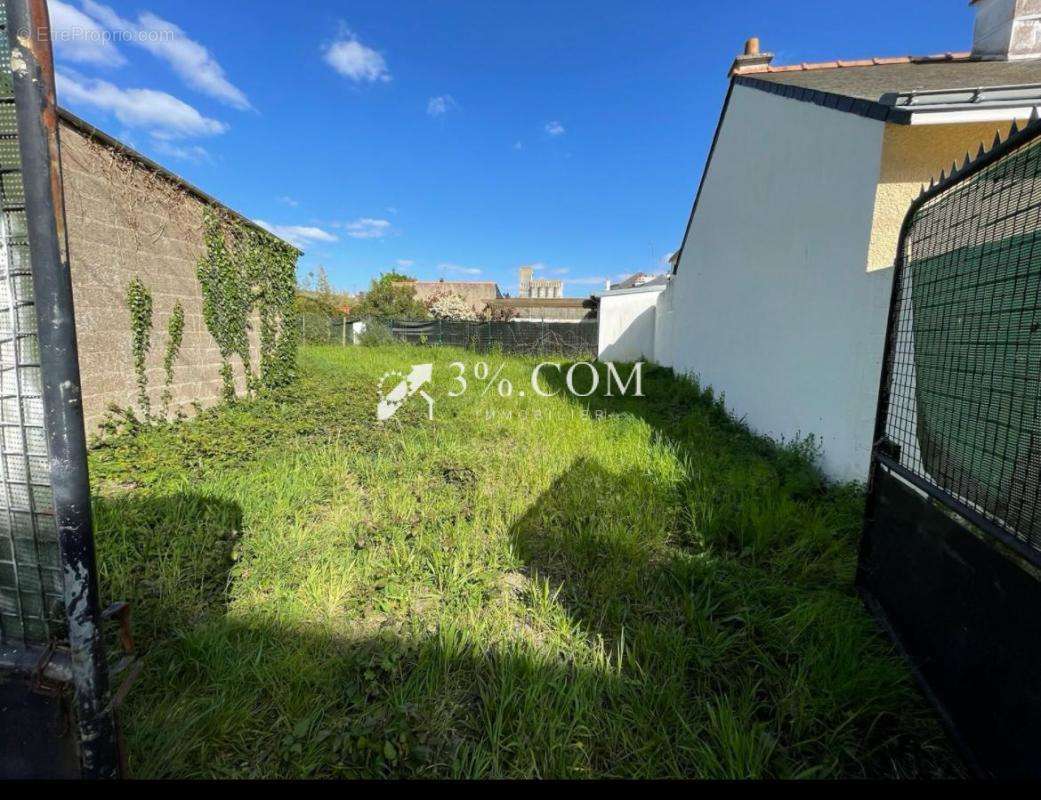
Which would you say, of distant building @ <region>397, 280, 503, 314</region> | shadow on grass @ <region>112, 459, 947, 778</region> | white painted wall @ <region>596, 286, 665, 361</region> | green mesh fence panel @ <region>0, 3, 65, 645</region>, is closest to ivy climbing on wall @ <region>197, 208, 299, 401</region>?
shadow on grass @ <region>112, 459, 947, 778</region>

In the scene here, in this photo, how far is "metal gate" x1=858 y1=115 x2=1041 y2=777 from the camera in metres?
1.24

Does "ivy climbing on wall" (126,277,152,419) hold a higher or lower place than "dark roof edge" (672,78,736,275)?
lower

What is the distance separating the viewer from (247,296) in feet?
19.9

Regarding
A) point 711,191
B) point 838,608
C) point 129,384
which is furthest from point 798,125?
point 129,384

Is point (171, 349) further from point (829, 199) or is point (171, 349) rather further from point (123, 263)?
point (829, 199)

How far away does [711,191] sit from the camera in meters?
7.06

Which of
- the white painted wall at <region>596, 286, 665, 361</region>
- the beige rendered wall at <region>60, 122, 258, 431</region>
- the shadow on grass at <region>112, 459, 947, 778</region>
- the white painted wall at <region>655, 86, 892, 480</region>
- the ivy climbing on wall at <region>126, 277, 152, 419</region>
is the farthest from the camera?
the white painted wall at <region>596, 286, 665, 361</region>

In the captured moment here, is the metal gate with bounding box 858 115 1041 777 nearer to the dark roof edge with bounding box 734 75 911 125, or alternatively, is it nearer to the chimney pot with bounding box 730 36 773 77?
the dark roof edge with bounding box 734 75 911 125

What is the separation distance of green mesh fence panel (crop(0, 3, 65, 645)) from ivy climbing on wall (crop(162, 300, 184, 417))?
442 centimetres

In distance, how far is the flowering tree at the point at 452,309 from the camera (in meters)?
22.9

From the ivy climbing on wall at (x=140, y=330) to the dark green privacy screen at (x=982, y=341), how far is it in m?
6.25

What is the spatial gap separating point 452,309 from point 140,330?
18.9 m

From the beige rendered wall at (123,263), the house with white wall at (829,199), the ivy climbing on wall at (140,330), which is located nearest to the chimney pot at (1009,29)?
the house with white wall at (829,199)

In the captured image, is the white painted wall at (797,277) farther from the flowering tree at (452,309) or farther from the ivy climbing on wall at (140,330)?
the flowering tree at (452,309)
